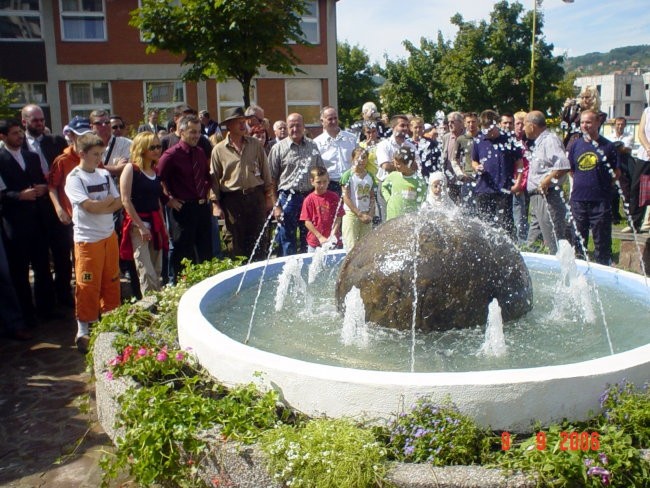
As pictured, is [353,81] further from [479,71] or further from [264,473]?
[264,473]

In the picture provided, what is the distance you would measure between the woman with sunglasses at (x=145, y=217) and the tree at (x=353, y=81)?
44610mm

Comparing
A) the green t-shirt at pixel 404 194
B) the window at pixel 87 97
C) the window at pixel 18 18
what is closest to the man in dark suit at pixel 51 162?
the green t-shirt at pixel 404 194

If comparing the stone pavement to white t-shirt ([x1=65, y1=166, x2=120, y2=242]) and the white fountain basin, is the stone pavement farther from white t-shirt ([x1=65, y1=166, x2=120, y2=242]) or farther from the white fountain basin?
the white fountain basin

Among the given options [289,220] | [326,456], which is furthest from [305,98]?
[326,456]

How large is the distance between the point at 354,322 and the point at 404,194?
2759 millimetres

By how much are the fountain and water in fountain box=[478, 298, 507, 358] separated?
5cm

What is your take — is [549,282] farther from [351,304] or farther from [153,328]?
[153,328]

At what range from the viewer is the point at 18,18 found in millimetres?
22984

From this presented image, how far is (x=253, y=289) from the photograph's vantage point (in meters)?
6.14

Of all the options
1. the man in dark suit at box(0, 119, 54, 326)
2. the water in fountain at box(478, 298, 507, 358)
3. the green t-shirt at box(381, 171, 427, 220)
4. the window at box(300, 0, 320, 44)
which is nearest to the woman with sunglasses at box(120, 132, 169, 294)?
the man in dark suit at box(0, 119, 54, 326)

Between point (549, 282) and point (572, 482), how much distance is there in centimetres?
361

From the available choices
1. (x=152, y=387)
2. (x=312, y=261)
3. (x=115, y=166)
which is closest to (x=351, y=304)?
(x=152, y=387)

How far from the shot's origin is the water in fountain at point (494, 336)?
13.9ft

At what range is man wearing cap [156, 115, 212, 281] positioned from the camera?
7.31 metres
